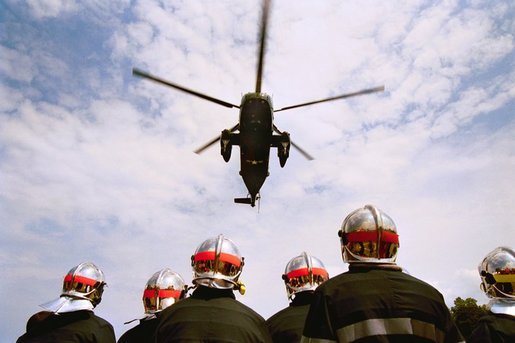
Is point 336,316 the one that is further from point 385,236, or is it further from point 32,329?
point 32,329

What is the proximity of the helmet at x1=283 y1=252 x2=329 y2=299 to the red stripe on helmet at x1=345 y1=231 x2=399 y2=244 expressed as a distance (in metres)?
3.93

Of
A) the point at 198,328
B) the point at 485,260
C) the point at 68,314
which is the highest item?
the point at 485,260

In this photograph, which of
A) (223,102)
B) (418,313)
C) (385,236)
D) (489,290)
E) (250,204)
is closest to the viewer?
(418,313)

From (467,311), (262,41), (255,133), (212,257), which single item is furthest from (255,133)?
(467,311)

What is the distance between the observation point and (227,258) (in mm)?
5848

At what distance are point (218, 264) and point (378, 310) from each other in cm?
237

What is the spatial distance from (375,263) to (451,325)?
0.92 metres

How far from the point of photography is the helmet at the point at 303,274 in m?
8.68

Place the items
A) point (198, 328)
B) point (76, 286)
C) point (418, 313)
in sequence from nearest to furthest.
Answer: point (418, 313)
point (198, 328)
point (76, 286)

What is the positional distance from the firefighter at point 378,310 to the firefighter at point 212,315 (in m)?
0.74

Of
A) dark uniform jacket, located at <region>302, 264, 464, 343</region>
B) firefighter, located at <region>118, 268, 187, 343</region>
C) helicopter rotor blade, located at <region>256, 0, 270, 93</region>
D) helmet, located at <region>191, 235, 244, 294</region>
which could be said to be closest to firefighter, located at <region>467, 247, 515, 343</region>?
dark uniform jacket, located at <region>302, 264, 464, 343</region>

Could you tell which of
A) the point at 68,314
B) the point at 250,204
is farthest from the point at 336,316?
the point at 250,204

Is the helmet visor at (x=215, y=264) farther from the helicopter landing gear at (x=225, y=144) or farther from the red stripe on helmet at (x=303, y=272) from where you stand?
the helicopter landing gear at (x=225, y=144)

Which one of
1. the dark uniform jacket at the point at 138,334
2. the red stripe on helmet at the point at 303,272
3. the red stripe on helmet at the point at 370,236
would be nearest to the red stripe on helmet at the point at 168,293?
the dark uniform jacket at the point at 138,334
